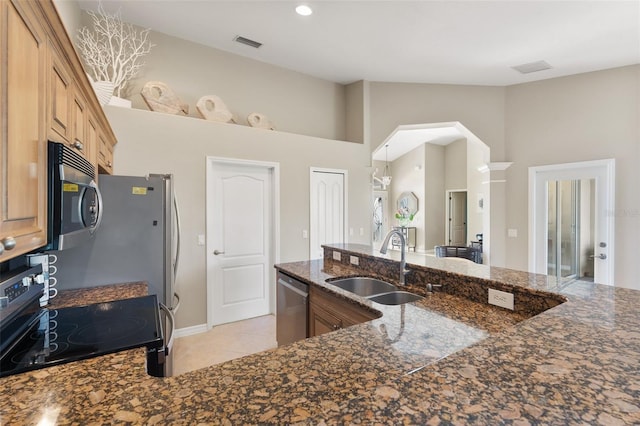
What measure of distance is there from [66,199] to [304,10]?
2.80m

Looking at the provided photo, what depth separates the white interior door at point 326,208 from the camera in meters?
4.40

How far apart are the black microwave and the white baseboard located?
235 cm

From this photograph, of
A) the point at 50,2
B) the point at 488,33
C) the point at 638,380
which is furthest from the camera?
the point at 488,33

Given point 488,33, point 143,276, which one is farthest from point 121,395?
point 488,33

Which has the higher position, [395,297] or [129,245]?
[129,245]

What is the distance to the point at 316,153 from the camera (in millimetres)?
4352

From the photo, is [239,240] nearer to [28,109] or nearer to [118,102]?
[118,102]

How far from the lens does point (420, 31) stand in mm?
3250

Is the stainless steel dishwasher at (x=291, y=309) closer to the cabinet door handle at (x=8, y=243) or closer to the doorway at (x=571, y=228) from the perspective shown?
the cabinet door handle at (x=8, y=243)

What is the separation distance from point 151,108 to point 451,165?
9068mm

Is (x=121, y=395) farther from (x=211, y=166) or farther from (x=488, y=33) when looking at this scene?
(x=488, y=33)

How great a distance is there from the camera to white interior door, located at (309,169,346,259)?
4.40m

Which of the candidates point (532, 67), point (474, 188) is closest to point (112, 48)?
point (532, 67)

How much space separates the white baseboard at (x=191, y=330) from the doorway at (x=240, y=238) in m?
0.07
